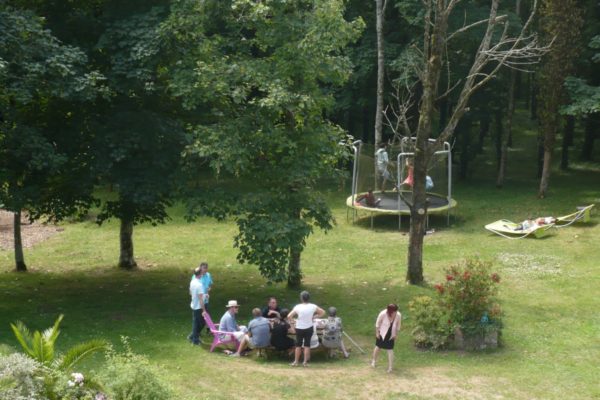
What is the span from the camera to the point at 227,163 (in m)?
20.5

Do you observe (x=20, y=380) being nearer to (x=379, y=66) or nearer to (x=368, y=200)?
(x=368, y=200)

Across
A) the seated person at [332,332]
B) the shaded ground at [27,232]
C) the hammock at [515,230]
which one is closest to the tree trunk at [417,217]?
the seated person at [332,332]

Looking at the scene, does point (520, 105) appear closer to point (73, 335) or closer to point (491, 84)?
point (491, 84)

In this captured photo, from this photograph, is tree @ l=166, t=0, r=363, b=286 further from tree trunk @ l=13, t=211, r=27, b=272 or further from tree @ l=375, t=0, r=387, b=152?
tree @ l=375, t=0, r=387, b=152

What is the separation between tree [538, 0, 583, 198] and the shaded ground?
19358 mm

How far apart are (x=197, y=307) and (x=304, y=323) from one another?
8.48 feet

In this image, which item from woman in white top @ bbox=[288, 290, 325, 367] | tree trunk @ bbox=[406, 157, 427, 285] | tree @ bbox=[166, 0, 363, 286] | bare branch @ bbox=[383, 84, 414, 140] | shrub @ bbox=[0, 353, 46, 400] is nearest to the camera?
shrub @ bbox=[0, 353, 46, 400]

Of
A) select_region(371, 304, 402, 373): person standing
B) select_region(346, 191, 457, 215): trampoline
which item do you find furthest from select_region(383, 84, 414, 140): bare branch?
select_region(371, 304, 402, 373): person standing

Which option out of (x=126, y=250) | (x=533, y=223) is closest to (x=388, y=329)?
(x=126, y=250)

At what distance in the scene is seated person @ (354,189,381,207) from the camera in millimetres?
31969

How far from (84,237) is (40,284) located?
6770 mm

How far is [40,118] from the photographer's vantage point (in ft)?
73.2

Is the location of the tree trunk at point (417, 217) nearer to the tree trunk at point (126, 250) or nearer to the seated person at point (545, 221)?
the seated person at point (545, 221)

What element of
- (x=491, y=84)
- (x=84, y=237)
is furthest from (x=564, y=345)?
(x=491, y=84)
